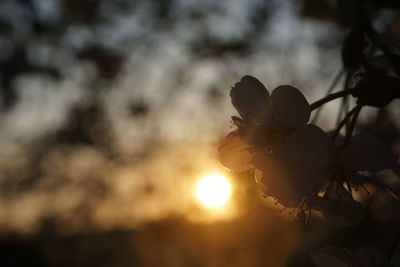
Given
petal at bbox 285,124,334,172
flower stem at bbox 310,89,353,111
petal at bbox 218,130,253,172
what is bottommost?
petal at bbox 285,124,334,172

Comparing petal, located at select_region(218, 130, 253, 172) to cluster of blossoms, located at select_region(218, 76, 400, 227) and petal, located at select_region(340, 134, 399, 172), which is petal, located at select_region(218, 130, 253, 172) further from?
petal, located at select_region(340, 134, 399, 172)

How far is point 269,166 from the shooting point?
0.89 metres

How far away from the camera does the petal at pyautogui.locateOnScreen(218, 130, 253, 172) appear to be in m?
1.01

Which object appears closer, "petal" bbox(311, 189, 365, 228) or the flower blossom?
the flower blossom

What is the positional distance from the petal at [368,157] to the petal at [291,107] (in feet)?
0.42

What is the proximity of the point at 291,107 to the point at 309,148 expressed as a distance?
→ 8 cm

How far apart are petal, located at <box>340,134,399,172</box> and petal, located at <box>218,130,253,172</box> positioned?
17cm

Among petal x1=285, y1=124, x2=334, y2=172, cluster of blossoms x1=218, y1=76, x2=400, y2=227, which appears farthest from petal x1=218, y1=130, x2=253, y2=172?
petal x1=285, y1=124, x2=334, y2=172

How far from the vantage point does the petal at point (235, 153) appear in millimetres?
1009

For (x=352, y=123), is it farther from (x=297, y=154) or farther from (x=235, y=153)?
(x=235, y=153)

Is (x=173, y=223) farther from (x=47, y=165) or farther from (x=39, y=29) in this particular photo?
(x=39, y=29)

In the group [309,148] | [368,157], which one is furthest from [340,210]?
[309,148]

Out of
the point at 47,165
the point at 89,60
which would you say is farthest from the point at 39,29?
the point at 47,165

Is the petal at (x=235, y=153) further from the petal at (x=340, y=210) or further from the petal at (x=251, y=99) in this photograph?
the petal at (x=340, y=210)
